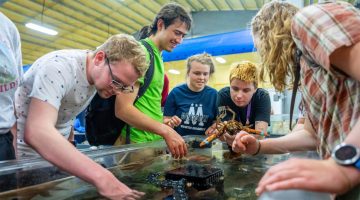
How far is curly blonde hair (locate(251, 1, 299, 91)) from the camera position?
0.90 m

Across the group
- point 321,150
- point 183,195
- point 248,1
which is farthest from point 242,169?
point 248,1

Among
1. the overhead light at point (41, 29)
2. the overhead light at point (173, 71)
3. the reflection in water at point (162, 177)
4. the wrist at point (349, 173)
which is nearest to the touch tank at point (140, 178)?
the reflection in water at point (162, 177)

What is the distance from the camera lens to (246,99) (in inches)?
91.4

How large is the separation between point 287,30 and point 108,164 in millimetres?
1038

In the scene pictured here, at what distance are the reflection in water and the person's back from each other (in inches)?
8.8

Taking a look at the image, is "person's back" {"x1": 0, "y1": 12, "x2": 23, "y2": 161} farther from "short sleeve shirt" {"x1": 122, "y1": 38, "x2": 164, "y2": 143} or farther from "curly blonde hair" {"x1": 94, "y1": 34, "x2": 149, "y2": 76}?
"short sleeve shirt" {"x1": 122, "y1": 38, "x2": 164, "y2": 143}

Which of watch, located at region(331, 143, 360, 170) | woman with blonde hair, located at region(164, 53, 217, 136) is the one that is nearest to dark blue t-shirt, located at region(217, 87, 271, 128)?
woman with blonde hair, located at region(164, 53, 217, 136)

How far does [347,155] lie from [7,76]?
1.16 m

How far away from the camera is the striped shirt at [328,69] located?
0.64 m

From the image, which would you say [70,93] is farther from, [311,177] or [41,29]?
[41,29]

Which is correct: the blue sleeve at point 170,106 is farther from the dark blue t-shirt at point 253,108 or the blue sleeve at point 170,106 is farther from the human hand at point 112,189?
the human hand at point 112,189

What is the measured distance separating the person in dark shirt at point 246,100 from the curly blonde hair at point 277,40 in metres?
1.27

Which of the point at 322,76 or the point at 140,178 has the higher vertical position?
the point at 322,76

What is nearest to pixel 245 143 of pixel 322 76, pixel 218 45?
pixel 322 76
